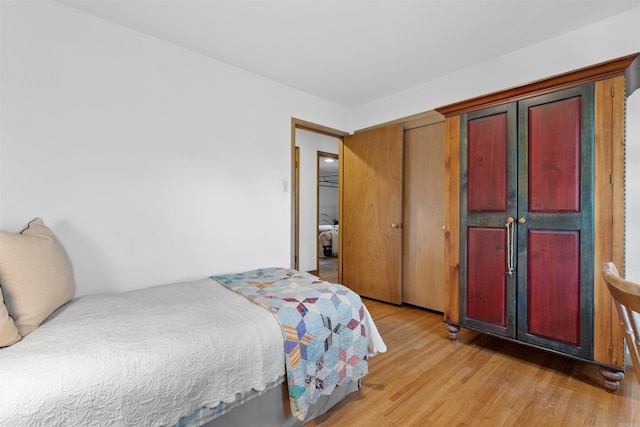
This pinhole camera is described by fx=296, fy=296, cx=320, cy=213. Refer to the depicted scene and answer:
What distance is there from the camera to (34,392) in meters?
0.93

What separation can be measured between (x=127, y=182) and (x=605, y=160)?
123 inches

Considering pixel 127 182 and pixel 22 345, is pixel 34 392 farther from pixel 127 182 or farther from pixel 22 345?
pixel 127 182

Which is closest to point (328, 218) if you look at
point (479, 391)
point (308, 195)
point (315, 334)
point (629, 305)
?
point (308, 195)

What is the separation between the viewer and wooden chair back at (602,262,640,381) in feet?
2.44

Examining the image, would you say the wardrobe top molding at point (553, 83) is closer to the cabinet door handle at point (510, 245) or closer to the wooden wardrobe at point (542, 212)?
the wooden wardrobe at point (542, 212)

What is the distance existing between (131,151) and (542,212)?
2.92 m

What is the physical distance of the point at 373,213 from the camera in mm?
3670

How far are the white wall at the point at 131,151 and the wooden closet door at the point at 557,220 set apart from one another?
2122 millimetres

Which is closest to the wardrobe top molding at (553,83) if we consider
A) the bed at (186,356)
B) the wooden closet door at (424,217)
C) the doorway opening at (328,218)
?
the wooden closet door at (424,217)

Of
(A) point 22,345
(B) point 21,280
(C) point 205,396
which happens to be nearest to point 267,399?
(C) point 205,396

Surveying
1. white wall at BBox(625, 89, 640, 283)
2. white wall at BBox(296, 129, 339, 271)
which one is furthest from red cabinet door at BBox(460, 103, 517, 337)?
white wall at BBox(296, 129, 339, 271)

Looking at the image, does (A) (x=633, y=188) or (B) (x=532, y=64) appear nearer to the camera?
(A) (x=633, y=188)

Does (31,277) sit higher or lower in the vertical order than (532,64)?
lower

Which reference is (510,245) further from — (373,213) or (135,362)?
(135,362)
